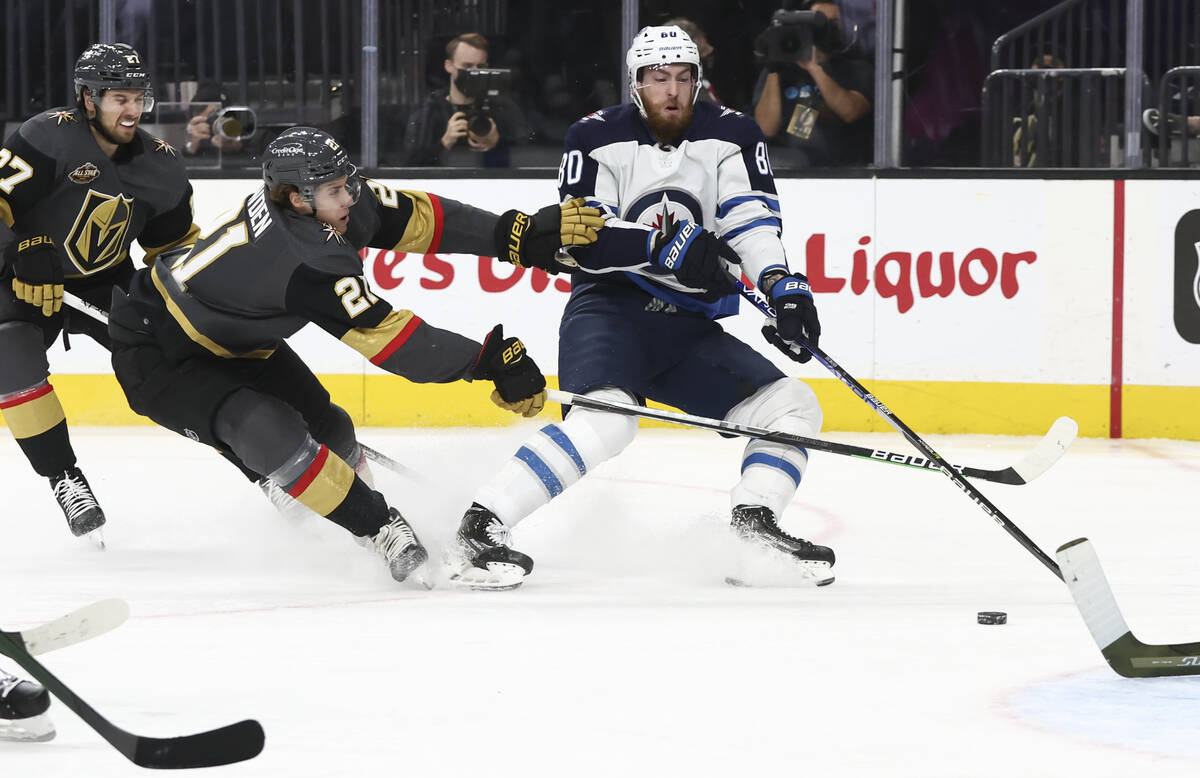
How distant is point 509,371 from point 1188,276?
332 centimetres

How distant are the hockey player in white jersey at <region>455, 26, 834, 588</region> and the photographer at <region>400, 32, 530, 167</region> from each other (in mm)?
2701

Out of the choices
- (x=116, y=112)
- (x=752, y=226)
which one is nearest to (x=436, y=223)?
(x=752, y=226)

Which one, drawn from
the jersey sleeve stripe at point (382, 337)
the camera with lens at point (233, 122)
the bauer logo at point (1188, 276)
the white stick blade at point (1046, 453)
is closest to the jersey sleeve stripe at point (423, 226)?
the jersey sleeve stripe at point (382, 337)

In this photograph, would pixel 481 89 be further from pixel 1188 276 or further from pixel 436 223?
pixel 436 223

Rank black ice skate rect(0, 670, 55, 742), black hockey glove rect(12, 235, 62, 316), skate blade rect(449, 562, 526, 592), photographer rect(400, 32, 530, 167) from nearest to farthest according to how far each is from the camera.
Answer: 1. black ice skate rect(0, 670, 55, 742)
2. skate blade rect(449, 562, 526, 592)
3. black hockey glove rect(12, 235, 62, 316)
4. photographer rect(400, 32, 530, 167)

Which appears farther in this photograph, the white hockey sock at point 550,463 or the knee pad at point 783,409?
the knee pad at point 783,409

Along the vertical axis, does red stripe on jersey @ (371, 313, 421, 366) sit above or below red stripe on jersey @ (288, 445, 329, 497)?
above

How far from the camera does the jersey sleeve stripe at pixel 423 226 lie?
11.4 ft

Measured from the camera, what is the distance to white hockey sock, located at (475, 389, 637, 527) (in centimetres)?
322

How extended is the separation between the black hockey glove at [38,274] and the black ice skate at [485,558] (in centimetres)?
117

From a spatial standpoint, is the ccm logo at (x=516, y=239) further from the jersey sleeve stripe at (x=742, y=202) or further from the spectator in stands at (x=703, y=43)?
the spectator in stands at (x=703, y=43)

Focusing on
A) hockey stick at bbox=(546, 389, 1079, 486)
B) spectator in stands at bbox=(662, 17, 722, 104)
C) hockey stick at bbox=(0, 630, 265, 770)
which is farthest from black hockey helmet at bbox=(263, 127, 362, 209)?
spectator in stands at bbox=(662, 17, 722, 104)

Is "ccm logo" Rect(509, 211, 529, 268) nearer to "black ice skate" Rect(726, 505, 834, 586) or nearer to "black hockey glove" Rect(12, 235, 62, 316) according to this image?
"black ice skate" Rect(726, 505, 834, 586)

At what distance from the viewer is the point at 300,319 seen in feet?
10.6
